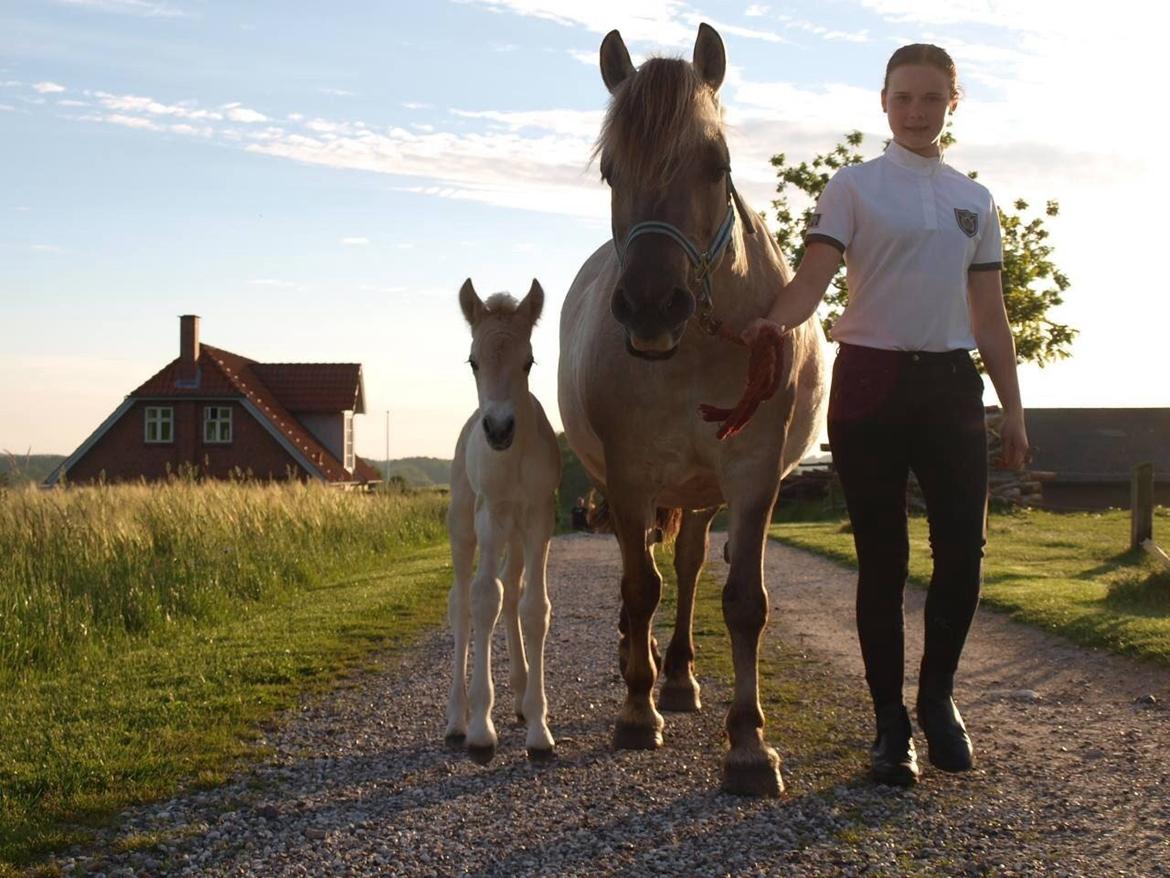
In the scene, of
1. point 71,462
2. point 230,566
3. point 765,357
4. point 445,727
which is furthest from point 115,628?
point 71,462

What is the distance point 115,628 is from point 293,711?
409 cm

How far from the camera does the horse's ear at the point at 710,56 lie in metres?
5.29

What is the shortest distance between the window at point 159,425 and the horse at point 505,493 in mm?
39206

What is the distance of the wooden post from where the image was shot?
15.6m

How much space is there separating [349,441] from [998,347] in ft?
139

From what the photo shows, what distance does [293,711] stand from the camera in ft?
22.2

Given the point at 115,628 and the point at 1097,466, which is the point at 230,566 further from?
the point at 1097,466

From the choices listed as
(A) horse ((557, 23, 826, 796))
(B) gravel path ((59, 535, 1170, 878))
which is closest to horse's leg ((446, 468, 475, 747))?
(B) gravel path ((59, 535, 1170, 878))

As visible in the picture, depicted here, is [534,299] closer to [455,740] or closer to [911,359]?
[911,359]

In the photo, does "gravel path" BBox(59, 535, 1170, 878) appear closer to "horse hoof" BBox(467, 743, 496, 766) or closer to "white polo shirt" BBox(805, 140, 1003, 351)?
"horse hoof" BBox(467, 743, 496, 766)

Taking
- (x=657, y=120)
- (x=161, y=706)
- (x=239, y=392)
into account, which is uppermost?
(x=239, y=392)

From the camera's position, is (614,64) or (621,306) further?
(614,64)

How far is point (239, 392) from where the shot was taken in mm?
41969

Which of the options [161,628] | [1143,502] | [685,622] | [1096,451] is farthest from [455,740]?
[1096,451]
